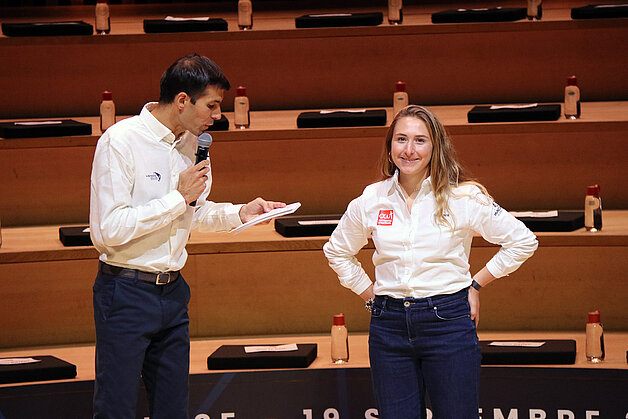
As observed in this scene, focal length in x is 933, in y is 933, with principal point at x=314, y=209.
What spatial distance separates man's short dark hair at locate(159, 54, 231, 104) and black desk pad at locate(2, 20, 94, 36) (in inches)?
71.8

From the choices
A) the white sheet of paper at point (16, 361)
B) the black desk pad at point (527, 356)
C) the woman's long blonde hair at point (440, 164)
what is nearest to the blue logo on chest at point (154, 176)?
the woman's long blonde hair at point (440, 164)

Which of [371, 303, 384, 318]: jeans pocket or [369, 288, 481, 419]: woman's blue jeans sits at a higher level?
[371, 303, 384, 318]: jeans pocket

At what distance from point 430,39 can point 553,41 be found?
53 cm

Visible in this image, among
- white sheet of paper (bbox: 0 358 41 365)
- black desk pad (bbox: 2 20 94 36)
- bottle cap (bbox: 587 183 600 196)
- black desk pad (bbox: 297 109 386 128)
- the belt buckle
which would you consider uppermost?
black desk pad (bbox: 2 20 94 36)

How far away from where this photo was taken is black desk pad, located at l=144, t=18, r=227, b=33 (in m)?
4.04

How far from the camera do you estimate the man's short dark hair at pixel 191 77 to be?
234cm

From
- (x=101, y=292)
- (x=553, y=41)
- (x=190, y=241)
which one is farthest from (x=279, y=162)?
(x=101, y=292)

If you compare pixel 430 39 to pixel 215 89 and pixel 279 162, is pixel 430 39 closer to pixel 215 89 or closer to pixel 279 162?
pixel 279 162

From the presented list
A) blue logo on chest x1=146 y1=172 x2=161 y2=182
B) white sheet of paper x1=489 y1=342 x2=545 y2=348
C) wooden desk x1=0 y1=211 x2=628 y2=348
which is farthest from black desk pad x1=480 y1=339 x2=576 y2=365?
blue logo on chest x1=146 y1=172 x2=161 y2=182

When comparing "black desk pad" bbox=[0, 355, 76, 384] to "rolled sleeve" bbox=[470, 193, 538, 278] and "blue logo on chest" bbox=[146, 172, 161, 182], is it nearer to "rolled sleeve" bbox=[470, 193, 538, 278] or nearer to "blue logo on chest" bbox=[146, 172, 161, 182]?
"blue logo on chest" bbox=[146, 172, 161, 182]

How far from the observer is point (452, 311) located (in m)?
2.30

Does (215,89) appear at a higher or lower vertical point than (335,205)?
higher

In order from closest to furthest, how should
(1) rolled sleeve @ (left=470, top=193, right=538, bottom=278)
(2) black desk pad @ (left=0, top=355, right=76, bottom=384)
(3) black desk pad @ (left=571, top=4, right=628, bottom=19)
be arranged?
(1) rolled sleeve @ (left=470, top=193, right=538, bottom=278)
(2) black desk pad @ (left=0, top=355, right=76, bottom=384)
(3) black desk pad @ (left=571, top=4, right=628, bottom=19)

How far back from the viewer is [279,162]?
12.6 feet
